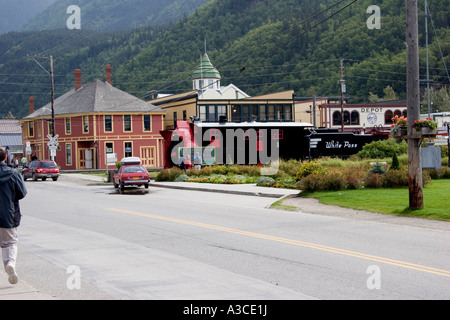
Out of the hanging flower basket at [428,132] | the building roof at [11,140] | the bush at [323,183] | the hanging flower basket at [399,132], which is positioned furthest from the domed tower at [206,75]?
the hanging flower basket at [428,132]

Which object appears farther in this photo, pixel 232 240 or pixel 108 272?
pixel 232 240

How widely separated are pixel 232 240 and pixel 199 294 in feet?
18.2

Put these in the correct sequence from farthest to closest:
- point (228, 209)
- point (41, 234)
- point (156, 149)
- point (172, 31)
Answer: point (172, 31) → point (156, 149) → point (228, 209) → point (41, 234)

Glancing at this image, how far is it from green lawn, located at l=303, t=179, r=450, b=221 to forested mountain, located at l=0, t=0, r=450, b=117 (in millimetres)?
53236

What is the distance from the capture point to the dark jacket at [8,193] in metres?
9.27

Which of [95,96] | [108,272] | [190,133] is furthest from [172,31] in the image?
[108,272]

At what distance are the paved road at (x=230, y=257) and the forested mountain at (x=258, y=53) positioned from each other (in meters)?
60.9

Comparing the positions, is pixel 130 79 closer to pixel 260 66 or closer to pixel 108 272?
pixel 260 66

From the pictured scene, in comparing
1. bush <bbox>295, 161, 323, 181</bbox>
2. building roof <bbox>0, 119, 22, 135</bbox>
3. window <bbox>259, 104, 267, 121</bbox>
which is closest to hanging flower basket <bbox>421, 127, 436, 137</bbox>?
bush <bbox>295, 161, 323, 181</bbox>

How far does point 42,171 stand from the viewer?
4778 cm

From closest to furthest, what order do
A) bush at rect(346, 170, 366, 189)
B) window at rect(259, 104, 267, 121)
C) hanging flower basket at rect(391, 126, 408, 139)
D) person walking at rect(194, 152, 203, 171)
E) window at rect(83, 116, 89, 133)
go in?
hanging flower basket at rect(391, 126, 408, 139) < bush at rect(346, 170, 366, 189) < person walking at rect(194, 152, 203, 171) < window at rect(83, 116, 89, 133) < window at rect(259, 104, 267, 121)

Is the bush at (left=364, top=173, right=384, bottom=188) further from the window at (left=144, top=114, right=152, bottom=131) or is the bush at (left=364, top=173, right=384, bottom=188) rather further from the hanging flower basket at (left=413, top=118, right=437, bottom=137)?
the window at (left=144, top=114, right=152, bottom=131)

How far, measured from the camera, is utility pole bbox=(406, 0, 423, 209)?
18203 mm

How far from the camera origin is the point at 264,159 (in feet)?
147
